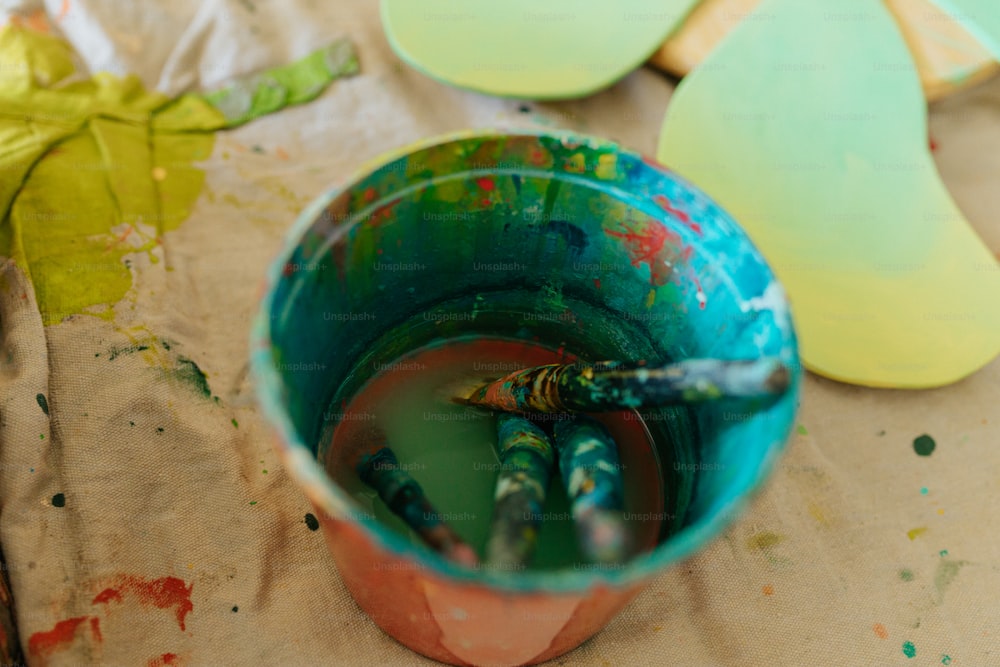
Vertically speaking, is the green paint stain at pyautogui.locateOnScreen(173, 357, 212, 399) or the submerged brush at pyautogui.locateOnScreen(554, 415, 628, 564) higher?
the submerged brush at pyautogui.locateOnScreen(554, 415, 628, 564)

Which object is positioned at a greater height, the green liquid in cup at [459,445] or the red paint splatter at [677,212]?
the red paint splatter at [677,212]

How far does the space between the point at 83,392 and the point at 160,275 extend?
204 mm

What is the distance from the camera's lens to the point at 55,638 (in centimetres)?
78

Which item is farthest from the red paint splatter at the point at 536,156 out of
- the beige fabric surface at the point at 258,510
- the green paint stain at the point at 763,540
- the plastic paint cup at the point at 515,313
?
the green paint stain at the point at 763,540

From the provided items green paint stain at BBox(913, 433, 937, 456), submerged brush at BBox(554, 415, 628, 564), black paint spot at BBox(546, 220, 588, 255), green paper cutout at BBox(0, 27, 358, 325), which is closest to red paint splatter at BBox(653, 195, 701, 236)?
black paint spot at BBox(546, 220, 588, 255)

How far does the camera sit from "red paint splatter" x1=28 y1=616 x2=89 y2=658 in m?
0.77

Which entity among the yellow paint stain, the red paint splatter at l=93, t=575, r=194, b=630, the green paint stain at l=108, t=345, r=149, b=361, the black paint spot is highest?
the black paint spot

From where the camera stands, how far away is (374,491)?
802 mm

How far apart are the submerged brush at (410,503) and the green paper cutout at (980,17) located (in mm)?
1108

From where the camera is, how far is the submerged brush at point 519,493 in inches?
22.2

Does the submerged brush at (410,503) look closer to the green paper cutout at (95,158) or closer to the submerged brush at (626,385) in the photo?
the submerged brush at (626,385)

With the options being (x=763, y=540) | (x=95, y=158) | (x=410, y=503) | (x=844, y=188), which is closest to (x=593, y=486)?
(x=410, y=503)

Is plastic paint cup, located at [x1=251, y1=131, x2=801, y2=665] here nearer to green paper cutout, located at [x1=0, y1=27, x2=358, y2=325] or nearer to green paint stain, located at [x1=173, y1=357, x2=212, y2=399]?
green paint stain, located at [x1=173, y1=357, x2=212, y2=399]

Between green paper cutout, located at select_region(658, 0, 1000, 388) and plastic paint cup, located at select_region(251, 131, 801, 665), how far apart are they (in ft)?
1.20
